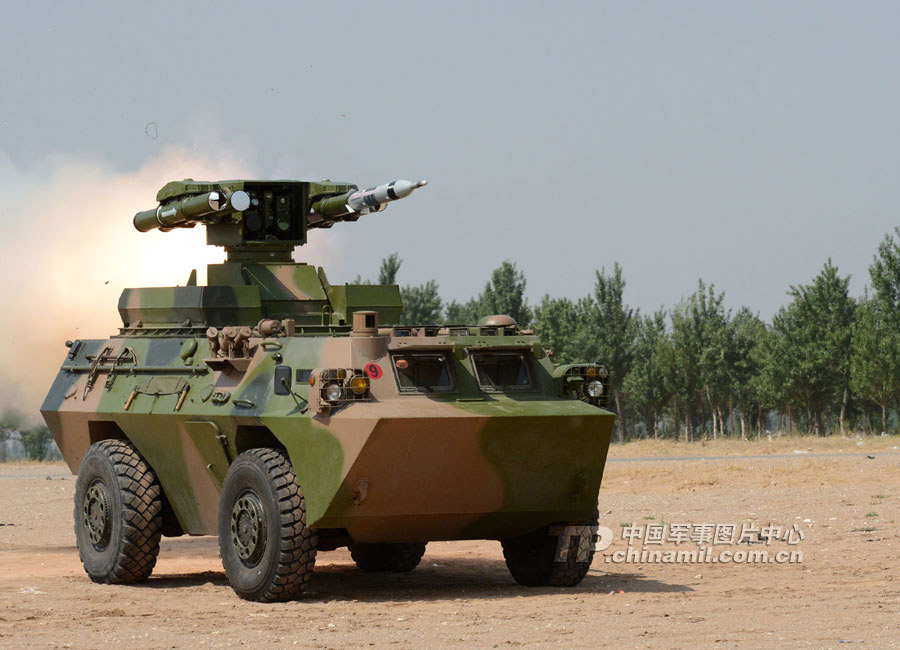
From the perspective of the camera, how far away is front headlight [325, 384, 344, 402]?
13.2 meters

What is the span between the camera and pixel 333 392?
13281 mm

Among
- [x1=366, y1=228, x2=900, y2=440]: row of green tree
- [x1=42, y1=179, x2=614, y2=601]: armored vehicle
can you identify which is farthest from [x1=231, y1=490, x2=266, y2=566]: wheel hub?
[x1=366, y1=228, x2=900, y2=440]: row of green tree

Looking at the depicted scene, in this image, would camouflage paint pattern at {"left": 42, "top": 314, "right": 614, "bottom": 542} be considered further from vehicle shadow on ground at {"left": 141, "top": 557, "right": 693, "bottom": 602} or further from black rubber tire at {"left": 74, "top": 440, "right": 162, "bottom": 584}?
vehicle shadow on ground at {"left": 141, "top": 557, "right": 693, "bottom": 602}

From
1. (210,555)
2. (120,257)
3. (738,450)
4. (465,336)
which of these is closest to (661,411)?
(738,450)

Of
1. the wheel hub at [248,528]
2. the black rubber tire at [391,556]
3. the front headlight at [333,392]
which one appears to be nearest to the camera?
the front headlight at [333,392]

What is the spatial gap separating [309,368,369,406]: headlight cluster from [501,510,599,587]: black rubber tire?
277 centimetres

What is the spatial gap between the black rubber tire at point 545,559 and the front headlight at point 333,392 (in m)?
2.95

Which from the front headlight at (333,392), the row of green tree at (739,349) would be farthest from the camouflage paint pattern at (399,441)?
the row of green tree at (739,349)

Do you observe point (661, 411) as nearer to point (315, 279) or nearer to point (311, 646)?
point (315, 279)

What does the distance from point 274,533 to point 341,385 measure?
4.93ft

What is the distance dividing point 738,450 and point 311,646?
38.1m

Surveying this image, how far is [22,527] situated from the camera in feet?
82.5

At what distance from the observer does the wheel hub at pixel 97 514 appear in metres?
16.2

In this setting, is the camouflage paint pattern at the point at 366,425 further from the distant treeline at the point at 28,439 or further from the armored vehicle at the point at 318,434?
the distant treeline at the point at 28,439
